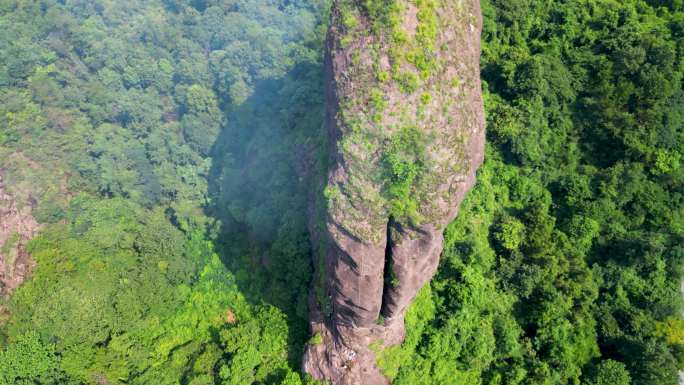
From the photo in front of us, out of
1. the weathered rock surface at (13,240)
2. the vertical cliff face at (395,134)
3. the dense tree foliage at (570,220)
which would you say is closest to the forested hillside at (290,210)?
the dense tree foliage at (570,220)

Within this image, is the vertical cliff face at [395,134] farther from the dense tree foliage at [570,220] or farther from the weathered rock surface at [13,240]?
the weathered rock surface at [13,240]

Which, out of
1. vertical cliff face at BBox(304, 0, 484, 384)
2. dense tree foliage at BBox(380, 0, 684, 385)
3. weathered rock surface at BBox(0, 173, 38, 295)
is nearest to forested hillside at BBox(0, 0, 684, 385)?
dense tree foliage at BBox(380, 0, 684, 385)

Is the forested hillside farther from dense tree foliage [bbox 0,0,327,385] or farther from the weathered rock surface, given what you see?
the weathered rock surface

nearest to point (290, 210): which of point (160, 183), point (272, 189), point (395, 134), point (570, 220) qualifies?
point (272, 189)

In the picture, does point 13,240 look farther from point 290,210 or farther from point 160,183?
point 290,210

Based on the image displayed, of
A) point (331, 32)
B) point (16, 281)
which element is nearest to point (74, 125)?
point (16, 281)
